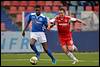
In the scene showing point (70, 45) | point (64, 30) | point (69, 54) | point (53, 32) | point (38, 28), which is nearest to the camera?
point (38, 28)

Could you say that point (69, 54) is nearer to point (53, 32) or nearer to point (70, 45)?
point (70, 45)

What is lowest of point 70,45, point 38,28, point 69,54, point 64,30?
point 69,54

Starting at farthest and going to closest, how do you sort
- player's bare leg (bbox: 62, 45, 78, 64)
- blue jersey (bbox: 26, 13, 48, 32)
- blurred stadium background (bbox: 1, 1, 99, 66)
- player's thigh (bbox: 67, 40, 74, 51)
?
blurred stadium background (bbox: 1, 1, 99, 66)
player's thigh (bbox: 67, 40, 74, 51)
player's bare leg (bbox: 62, 45, 78, 64)
blue jersey (bbox: 26, 13, 48, 32)

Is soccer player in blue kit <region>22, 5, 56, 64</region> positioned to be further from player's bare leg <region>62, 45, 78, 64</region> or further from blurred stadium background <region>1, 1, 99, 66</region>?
blurred stadium background <region>1, 1, 99, 66</region>

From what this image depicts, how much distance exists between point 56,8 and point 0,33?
4.99 metres

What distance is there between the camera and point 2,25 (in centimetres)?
2447

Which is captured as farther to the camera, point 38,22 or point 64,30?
point 64,30

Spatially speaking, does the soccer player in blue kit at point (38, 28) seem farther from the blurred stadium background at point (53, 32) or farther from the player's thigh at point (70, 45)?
the blurred stadium background at point (53, 32)

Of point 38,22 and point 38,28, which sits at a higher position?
point 38,22

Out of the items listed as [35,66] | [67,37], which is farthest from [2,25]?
[35,66]

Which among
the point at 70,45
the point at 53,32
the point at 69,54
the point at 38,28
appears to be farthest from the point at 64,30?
the point at 53,32

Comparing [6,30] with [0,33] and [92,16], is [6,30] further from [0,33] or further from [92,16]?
[92,16]

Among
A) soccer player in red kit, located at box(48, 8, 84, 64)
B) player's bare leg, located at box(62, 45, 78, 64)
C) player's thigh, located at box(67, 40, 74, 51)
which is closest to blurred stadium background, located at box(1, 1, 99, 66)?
soccer player in red kit, located at box(48, 8, 84, 64)

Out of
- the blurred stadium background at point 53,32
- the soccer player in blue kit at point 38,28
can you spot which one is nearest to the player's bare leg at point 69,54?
the soccer player in blue kit at point 38,28
